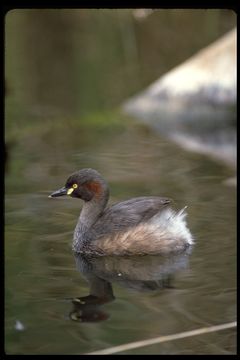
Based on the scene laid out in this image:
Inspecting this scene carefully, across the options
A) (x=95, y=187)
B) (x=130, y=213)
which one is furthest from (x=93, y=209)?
(x=130, y=213)

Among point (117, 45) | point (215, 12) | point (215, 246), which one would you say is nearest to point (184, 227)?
point (215, 246)

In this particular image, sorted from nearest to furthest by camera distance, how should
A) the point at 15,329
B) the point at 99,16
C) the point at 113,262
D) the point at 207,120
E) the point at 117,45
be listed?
the point at 15,329
the point at 113,262
the point at 207,120
the point at 117,45
the point at 99,16

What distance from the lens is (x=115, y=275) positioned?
575 cm

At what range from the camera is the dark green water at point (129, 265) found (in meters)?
4.59

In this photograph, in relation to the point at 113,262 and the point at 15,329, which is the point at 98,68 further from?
the point at 15,329

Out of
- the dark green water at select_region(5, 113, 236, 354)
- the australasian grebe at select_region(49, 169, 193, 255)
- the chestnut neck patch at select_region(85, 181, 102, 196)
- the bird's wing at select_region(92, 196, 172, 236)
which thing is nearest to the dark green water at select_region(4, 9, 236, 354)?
the dark green water at select_region(5, 113, 236, 354)

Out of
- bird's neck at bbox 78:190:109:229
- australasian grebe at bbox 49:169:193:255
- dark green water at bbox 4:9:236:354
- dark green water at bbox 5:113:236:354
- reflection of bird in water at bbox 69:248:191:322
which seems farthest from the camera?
bird's neck at bbox 78:190:109:229

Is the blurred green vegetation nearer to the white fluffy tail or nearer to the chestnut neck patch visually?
the chestnut neck patch

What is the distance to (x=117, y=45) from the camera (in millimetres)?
14875

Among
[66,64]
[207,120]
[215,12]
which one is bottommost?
[207,120]

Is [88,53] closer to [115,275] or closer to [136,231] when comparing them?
[136,231]

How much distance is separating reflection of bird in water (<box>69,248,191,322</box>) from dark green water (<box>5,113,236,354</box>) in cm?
4

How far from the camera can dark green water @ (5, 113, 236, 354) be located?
4.59 metres
